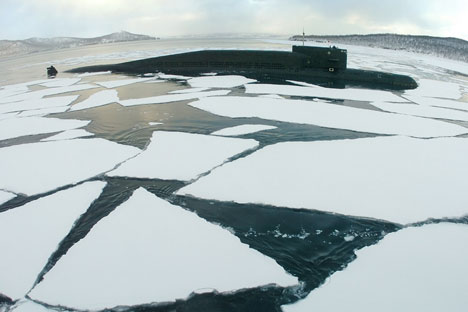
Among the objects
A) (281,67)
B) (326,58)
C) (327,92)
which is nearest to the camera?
(327,92)

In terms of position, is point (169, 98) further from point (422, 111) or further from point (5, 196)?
point (422, 111)

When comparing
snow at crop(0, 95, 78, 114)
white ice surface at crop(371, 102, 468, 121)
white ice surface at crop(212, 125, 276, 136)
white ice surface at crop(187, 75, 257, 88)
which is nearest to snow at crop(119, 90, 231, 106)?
white ice surface at crop(187, 75, 257, 88)

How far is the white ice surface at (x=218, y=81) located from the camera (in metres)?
8.83

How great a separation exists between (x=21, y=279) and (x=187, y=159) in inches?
81.3

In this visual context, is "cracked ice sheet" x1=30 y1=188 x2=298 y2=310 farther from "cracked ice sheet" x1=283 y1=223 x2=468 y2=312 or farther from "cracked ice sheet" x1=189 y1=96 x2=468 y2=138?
"cracked ice sheet" x1=189 y1=96 x2=468 y2=138

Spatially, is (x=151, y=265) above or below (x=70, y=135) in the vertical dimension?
below

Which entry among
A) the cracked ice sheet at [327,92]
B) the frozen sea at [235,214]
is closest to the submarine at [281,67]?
the cracked ice sheet at [327,92]

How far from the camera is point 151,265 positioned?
2.01 metres

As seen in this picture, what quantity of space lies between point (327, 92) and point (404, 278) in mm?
6558

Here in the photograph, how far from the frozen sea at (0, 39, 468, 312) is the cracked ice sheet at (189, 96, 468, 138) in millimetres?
65

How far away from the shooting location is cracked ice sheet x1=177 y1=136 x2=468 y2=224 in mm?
2684

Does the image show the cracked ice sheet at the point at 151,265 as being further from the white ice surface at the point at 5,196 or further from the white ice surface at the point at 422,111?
the white ice surface at the point at 422,111

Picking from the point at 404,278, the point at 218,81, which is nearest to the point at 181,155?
the point at 404,278

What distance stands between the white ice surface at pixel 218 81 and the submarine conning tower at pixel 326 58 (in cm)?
235
